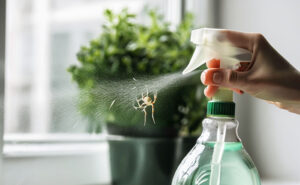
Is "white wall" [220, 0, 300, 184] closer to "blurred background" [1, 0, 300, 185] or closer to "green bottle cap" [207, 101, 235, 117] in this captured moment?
"blurred background" [1, 0, 300, 185]

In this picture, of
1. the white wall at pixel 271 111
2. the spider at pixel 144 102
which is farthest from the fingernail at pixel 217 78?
the white wall at pixel 271 111

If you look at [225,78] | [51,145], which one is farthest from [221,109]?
[51,145]

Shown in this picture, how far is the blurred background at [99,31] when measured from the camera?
864 millimetres

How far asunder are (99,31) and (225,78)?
518mm

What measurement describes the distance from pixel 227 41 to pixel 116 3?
52cm

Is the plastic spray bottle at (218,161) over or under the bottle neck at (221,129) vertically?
under

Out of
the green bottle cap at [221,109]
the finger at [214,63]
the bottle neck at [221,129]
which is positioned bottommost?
the bottle neck at [221,129]

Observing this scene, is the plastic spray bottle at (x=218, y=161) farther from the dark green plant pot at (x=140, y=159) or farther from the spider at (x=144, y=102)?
the dark green plant pot at (x=140, y=159)

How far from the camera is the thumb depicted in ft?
1.82

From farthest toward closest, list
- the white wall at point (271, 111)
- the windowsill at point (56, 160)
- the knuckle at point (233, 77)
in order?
the white wall at point (271, 111) → the windowsill at point (56, 160) → the knuckle at point (233, 77)

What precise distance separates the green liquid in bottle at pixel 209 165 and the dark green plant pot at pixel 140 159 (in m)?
0.19

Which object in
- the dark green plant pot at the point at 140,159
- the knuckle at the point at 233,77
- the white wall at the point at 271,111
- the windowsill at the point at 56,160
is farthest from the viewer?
the white wall at the point at 271,111

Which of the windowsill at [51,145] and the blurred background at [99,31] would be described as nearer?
the windowsill at [51,145]

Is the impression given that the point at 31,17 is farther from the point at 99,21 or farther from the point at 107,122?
the point at 107,122
